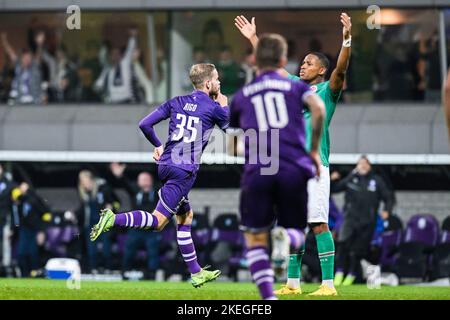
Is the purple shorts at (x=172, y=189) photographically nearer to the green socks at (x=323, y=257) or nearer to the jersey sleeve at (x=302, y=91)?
the green socks at (x=323, y=257)

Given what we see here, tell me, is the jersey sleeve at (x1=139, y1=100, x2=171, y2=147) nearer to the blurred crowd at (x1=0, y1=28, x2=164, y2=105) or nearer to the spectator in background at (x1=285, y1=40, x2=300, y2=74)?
the spectator in background at (x1=285, y1=40, x2=300, y2=74)

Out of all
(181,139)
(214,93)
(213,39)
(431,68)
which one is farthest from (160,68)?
(181,139)

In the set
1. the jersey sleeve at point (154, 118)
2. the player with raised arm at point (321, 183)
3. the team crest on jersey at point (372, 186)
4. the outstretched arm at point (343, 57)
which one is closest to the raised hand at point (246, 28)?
the player with raised arm at point (321, 183)

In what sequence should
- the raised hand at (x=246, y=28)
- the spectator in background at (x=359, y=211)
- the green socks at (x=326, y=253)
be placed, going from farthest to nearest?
the spectator in background at (x=359, y=211) < the green socks at (x=326, y=253) < the raised hand at (x=246, y=28)

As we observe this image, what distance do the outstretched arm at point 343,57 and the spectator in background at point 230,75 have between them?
15.1m

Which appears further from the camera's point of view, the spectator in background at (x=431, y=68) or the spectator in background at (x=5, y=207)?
the spectator in background at (x=431, y=68)

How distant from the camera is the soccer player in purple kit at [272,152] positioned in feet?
33.4

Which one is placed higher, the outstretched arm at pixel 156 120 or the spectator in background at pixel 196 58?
the spectator in background at pixel 196 58

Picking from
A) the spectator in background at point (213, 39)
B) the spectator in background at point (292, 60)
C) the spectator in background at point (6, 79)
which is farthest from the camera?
the spectator in background at point (6, 79)

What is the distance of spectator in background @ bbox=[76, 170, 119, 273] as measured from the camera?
24859 millimetres

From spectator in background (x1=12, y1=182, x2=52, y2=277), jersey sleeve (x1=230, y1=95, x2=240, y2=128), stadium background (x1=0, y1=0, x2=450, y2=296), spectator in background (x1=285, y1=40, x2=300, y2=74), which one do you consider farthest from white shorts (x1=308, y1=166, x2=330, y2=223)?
spectator in background (x1=285, y1=40, x2=300, y2=74)

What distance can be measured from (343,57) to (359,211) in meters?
10.2
